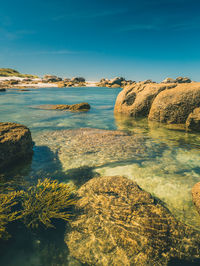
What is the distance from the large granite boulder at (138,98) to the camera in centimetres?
1183

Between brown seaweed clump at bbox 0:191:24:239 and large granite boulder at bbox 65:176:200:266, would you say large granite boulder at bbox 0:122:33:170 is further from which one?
large granite boulder at bbox 65:176:200:266

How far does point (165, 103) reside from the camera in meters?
10.2

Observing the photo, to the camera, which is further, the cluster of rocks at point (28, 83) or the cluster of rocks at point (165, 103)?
the cluster of rocks at point (28, 83)

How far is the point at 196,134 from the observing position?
8.31m

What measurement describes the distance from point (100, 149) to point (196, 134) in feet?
17.6

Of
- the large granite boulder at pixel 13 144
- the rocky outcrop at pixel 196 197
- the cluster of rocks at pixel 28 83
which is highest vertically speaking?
A: the cluster of rocks at pixel 28 83

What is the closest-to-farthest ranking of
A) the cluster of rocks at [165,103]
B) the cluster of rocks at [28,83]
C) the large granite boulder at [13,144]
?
the large granite boulder at [13,144] < the cluster of rocks at [165,103] < the cluster of rocks at [28,83]

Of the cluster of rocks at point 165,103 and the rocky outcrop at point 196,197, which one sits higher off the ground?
the cluster of rocks at point 165,103

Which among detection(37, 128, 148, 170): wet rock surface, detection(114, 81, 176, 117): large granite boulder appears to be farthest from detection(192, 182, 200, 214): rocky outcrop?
detection(114, 81, 176, 117): large granite boulder

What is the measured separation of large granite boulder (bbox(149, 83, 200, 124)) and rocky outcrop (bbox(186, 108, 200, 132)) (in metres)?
0.54

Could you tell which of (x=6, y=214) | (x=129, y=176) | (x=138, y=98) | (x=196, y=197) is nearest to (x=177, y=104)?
(x=138, y=98)

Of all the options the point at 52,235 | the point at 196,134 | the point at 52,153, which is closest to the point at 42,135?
the point at 52,153

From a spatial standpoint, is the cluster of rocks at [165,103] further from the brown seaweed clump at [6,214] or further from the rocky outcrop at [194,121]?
the brown seaweed clump at [6,214]

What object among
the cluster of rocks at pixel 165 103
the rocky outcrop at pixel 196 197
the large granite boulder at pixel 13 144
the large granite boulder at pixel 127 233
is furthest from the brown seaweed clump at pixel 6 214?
the cluster of rocks at pixel 165 103
